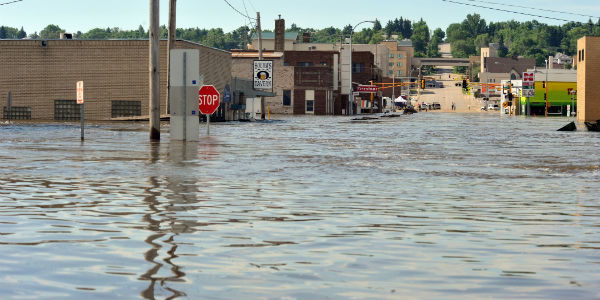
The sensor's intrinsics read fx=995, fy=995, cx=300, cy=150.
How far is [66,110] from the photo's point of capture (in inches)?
3113

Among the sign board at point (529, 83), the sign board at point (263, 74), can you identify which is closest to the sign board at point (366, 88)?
the sign board at point (529, 83)

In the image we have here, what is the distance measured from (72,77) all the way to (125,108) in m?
4.88

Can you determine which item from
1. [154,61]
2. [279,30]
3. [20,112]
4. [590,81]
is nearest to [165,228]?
[154,61]

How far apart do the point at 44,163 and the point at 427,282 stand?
17.9 metres

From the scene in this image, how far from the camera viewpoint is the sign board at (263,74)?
92688 millimetres

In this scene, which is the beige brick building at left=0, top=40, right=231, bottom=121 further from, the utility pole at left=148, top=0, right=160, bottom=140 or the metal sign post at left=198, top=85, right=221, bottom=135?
the utility pole at left=148, top=0, right=160, bottom=140

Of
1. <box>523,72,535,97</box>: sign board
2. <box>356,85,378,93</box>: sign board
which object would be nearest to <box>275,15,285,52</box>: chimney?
<box>356,85,378,93</box>: sign board

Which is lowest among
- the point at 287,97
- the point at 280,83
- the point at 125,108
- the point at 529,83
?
the point at 125,108

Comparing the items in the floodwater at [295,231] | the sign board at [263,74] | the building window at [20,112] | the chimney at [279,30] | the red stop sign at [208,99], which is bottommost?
the floodwater at [295,231]

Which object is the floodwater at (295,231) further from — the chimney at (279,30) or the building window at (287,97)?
the chimney at (279,30)

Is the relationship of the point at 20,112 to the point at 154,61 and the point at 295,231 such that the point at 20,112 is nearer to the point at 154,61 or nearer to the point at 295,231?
the point at 154,61

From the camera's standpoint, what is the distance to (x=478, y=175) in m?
22.5

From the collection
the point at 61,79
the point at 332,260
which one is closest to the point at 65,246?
the point at 332,260

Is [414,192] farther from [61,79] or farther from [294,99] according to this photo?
[294,99]
